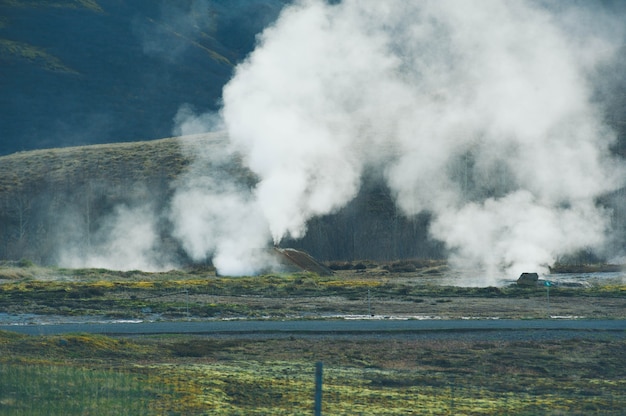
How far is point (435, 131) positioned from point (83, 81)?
Answer: 84691mm

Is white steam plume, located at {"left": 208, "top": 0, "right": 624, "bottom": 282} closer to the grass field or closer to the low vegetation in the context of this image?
the low vegetation

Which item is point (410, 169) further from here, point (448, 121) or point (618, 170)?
point (618, 170)

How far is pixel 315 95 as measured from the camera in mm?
107312

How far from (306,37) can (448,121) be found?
26.9 m

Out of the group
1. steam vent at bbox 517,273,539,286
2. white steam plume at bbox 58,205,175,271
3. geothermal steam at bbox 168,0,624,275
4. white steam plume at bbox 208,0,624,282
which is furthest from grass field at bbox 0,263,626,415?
white steam plume at bbox 58,205,175,271

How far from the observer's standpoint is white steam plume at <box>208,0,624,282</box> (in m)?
83.8

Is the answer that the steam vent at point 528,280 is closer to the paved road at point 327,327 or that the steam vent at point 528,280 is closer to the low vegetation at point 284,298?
the low vegetation at point 284,298

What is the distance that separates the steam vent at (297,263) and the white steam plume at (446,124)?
5748 mm

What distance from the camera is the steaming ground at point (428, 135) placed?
82500 millimetres

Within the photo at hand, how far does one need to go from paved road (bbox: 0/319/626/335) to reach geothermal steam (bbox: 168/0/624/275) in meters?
33.7

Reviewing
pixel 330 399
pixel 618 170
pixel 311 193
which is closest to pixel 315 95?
pixel 311 193

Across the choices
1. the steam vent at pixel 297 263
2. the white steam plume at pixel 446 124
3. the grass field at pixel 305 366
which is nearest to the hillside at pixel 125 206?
the white steam plume at pixel 446 124

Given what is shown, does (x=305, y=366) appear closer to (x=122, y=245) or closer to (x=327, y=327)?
(x=327, y=327)

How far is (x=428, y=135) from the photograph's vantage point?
116m
